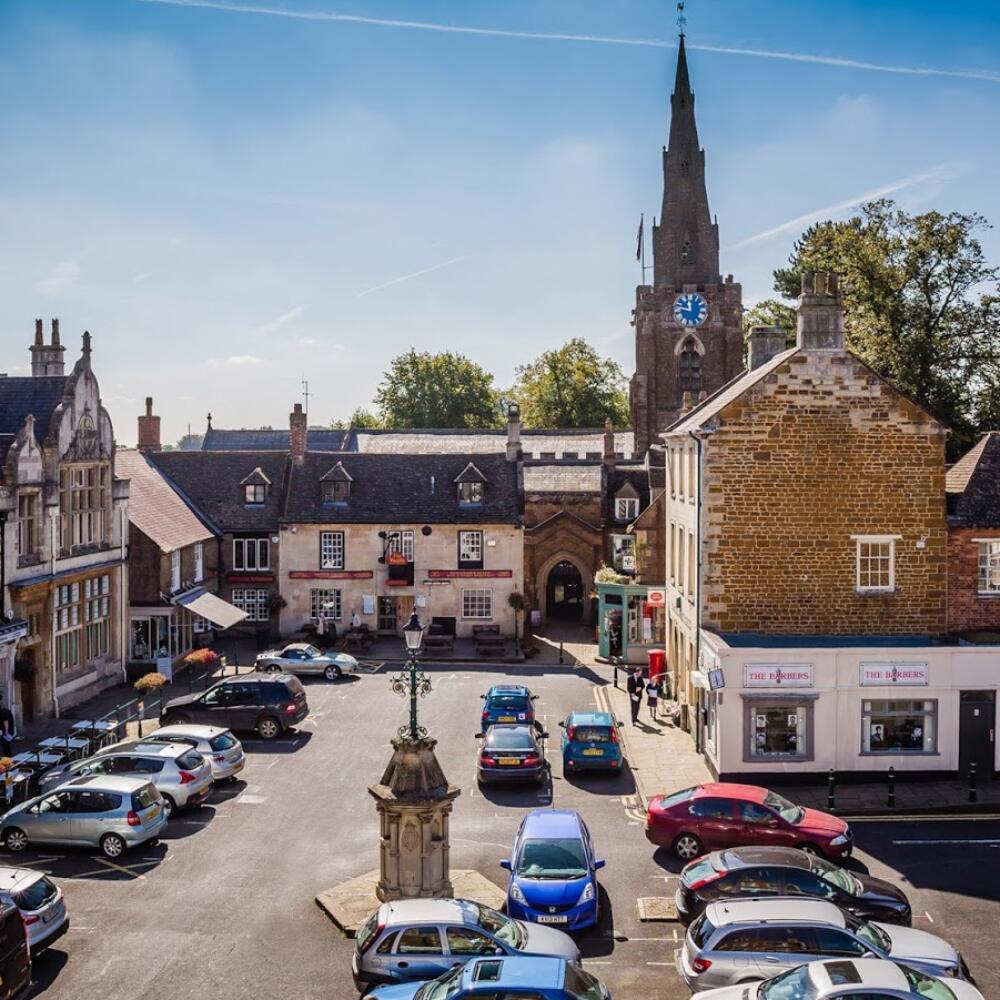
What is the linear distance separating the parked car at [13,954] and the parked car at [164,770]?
811cm

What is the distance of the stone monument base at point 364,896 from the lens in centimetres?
1783

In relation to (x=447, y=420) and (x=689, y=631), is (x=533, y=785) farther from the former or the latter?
(x=447, y=420)

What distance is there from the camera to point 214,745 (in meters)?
25.9

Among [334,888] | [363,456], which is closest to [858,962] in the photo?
[334,888]

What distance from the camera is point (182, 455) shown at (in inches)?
2041

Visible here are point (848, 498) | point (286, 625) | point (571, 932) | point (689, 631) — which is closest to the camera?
point (571, 932)

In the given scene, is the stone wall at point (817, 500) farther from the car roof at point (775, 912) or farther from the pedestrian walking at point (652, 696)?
the car roof at point (775, 912)

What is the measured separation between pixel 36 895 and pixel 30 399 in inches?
848

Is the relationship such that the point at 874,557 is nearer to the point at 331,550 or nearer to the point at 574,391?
the point at 331,550

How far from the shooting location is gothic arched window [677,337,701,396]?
62.1m

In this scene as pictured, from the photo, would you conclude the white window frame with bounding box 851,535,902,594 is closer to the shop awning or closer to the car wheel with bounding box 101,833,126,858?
the car wheel with bounding box 101,833,126,858

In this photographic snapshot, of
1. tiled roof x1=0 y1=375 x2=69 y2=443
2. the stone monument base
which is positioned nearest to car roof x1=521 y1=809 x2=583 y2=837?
the stone monument base

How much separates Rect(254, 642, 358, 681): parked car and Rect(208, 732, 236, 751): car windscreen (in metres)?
12.2

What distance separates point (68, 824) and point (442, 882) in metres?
8.27
